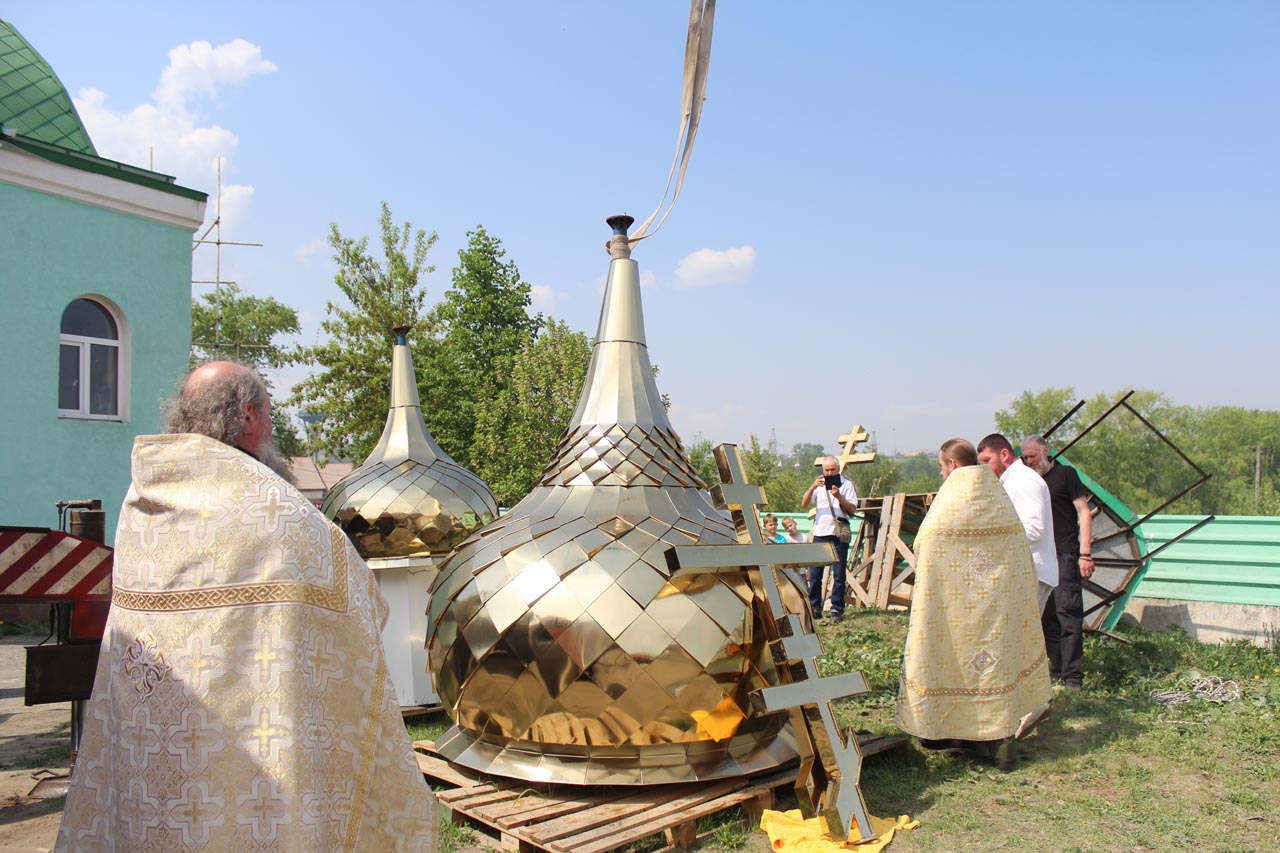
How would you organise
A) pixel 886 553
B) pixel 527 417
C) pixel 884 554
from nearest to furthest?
pixel 886 553
pixel 884 554
pixel 527 417

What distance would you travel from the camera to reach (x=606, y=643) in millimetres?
4422

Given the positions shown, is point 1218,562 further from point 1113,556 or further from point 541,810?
point 541,810

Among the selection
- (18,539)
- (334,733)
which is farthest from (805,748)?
(18,539)

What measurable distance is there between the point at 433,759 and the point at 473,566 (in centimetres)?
119

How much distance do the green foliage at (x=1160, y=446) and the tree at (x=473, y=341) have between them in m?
46.4

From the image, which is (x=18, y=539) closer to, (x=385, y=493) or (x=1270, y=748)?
(x=385, y=493)

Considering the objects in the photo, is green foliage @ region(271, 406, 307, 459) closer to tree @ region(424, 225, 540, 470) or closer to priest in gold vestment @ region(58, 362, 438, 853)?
tree @ region(424, 225, 540, 470)

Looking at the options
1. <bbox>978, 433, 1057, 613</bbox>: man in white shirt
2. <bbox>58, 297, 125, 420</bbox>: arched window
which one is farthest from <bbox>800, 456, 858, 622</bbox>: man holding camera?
<bbox>58, 297, 125, 420</bbox>: arched window

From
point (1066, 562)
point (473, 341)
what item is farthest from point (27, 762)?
point (473, 341)

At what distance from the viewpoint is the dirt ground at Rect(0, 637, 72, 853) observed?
195 inches

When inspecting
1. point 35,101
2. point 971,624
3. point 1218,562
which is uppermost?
point 35,101

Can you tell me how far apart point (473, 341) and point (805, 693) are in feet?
94.1

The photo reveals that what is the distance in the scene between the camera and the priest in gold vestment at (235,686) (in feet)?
8.13

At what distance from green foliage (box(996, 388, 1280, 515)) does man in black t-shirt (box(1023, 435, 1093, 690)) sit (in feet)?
204
